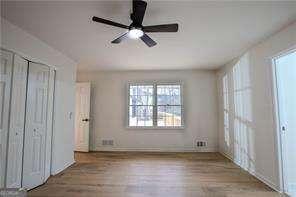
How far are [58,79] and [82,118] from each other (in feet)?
6.90

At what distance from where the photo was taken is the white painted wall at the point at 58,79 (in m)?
2.80

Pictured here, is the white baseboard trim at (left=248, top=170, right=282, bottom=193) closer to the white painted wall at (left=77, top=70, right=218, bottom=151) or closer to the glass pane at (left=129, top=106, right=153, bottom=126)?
the white painted wall at (left=77, top=70, right=218, bottom=151)

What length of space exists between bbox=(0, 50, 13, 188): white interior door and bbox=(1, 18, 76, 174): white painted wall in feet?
0.72

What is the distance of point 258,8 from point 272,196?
2548mm

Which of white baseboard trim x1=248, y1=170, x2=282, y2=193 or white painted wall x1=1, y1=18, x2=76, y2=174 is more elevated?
white painted wall x1=1, y1=18, x2=76, y2=174

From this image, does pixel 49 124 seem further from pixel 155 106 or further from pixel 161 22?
pixel 155 106

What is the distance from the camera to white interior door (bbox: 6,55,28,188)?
2709mm

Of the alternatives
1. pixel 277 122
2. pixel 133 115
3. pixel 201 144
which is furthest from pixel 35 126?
pixel 201 144

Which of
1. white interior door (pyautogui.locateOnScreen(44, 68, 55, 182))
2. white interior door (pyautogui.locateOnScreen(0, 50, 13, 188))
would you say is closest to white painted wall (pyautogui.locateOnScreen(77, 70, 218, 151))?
white interior door (pyautogui.locateOnScreen(44, 68, 55, 182))

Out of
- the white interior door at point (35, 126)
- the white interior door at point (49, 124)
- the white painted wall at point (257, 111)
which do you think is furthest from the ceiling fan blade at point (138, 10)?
the white interior door at point (49, 124)

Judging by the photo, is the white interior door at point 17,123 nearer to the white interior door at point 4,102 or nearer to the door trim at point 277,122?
the white interior door at point 4,102

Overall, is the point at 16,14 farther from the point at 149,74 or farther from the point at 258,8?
the point at 149,74

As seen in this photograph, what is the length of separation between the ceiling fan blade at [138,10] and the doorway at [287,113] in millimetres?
2226

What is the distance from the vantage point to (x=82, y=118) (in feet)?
19.0
